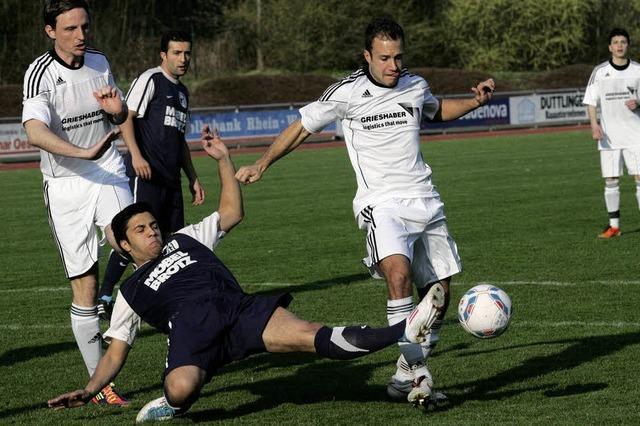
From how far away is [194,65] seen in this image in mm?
58438

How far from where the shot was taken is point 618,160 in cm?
1449

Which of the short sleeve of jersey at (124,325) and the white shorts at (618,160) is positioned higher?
the short sleeve of jersey at (124,325)

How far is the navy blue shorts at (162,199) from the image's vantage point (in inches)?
373

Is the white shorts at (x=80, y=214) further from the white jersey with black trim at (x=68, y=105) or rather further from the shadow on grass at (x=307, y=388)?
the shadow on grass at (x=307, y=388)

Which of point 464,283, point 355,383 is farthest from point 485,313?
point 464,283

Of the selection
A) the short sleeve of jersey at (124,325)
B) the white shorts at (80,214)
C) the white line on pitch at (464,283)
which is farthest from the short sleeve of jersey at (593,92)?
the short sleeve of jersey at (124,325)

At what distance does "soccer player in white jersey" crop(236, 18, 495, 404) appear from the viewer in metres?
6.98

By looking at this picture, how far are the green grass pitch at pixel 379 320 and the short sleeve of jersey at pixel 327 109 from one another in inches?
65.4

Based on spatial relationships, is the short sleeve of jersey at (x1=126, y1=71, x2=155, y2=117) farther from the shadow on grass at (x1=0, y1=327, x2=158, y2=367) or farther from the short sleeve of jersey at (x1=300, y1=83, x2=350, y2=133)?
the short sleeve of jersey at (x1=300, y1=83, x2=350, y2=133)

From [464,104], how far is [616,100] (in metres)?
7.63

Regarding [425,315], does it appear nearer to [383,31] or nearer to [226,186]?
[226,186]

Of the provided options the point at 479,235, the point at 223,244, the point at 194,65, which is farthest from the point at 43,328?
the point at 194,65

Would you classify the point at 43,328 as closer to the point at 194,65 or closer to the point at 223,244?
the point at 223,244

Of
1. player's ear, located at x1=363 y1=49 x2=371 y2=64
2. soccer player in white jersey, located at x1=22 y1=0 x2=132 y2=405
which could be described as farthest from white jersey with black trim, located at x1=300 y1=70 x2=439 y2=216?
soccer player in white jersey, located at x1=22 y1=0 x2=132 y2=405
